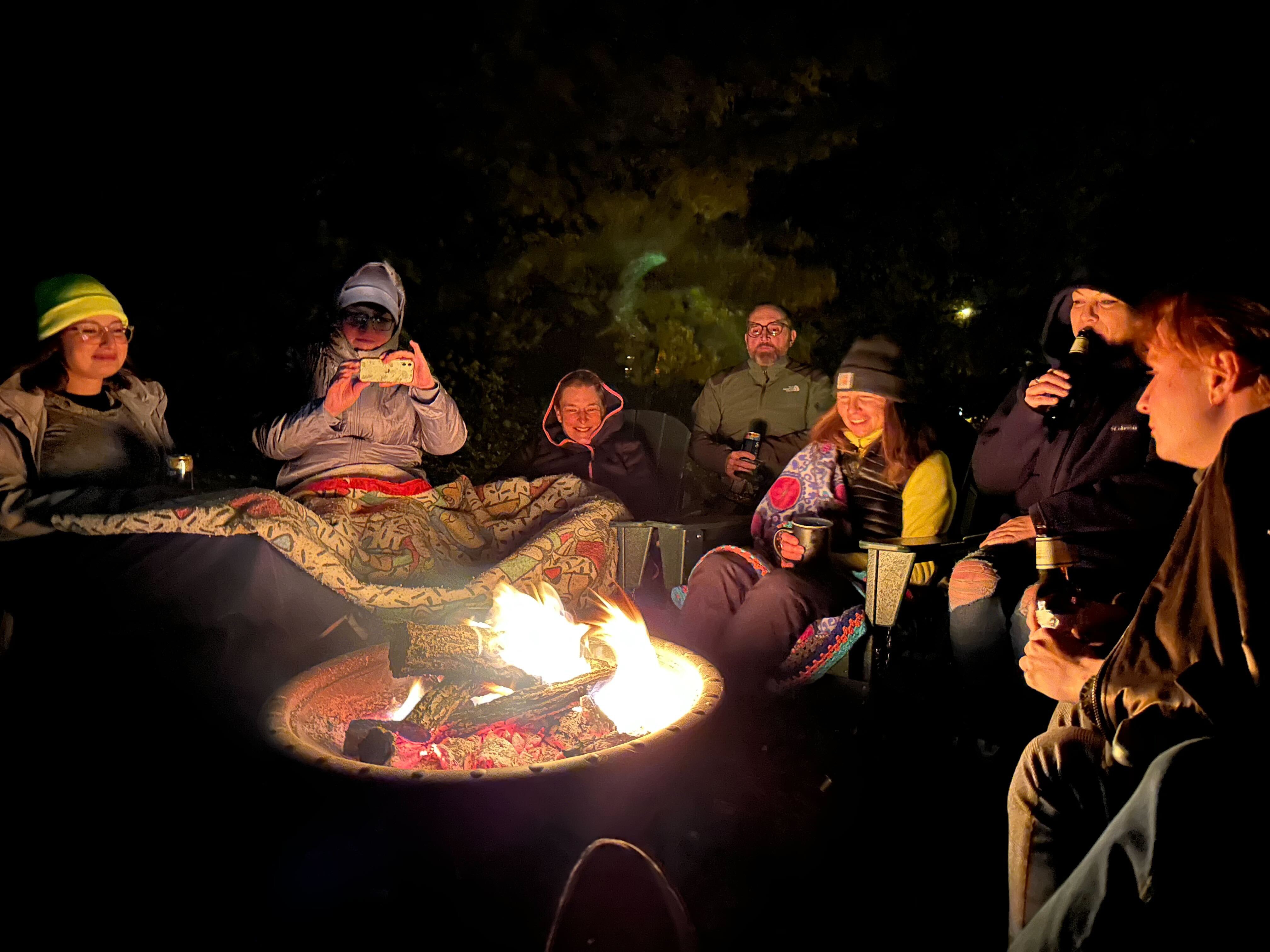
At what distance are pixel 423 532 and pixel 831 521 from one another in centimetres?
178

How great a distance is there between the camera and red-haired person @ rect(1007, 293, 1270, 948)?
1114 millimetres

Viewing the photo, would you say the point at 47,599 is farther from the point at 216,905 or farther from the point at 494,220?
the point at 494,220

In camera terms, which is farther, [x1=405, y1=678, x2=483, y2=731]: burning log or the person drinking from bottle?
the person drinking from bottle

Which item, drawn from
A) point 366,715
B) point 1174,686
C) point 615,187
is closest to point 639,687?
point 366,715

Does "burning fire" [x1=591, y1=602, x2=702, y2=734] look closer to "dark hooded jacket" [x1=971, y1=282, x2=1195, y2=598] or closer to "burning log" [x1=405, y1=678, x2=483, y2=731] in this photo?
"burning log" [x1=405, y1=678, x2=483, y2=731]

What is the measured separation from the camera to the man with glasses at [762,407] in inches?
177

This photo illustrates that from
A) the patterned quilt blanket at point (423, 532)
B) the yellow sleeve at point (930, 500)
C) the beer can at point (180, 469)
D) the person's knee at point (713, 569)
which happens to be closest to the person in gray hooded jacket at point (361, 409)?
the patterned quilt blanket at point (423, 532)

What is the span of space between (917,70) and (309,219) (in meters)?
4.15

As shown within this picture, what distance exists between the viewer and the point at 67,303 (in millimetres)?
3260

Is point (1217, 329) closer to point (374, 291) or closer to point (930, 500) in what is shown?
point (930, 500)

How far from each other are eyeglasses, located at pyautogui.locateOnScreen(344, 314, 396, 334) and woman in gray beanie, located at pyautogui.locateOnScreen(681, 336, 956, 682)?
1885 millimetres

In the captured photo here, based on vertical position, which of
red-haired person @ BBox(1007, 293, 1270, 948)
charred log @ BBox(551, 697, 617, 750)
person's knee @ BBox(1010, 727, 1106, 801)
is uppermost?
red-haired person @ BBox(1007, 293, 1270, 948)

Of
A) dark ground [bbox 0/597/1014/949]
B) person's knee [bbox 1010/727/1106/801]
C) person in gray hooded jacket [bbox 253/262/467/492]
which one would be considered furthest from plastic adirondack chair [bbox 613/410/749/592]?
person's knee [bbox 1010/727/1106/801]

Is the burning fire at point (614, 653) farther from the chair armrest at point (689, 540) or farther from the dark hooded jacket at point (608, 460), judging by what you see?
the dark hooded jacket at point (608, 460)
